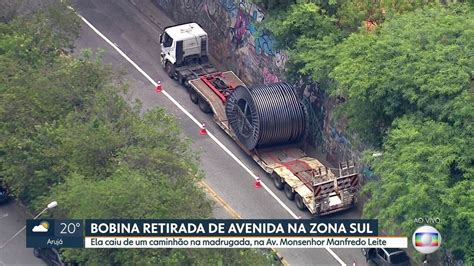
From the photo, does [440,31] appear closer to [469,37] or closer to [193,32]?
[469,37]

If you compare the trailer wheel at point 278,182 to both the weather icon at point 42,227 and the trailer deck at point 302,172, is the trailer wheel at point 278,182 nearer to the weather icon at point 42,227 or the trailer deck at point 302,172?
the trailer deck at point 302,172

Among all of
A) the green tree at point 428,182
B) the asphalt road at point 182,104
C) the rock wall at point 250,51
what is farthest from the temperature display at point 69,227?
the rock wall at point 250,51

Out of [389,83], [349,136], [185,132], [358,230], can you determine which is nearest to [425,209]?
[358,230]

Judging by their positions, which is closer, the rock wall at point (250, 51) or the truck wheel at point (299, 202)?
the truck wheel at point (299, 202)

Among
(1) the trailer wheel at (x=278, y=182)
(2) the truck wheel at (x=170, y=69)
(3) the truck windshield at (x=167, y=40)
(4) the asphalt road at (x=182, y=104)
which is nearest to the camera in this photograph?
(4) the asphalt road at (x=182, y=104)

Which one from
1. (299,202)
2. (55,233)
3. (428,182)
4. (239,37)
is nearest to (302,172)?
(299,202)

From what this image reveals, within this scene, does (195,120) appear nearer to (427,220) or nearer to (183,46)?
(183,46)

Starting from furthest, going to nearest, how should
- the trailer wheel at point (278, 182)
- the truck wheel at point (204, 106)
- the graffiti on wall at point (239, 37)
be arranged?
the truck wheel at point (204, 106)
the graffiti on wall at point (239, 37)
the trailer wheel at point (278, 182)

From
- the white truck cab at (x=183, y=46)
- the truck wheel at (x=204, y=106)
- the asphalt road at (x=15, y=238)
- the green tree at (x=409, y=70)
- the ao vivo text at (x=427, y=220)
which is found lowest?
the asphalt road at (x=15, y=238)
